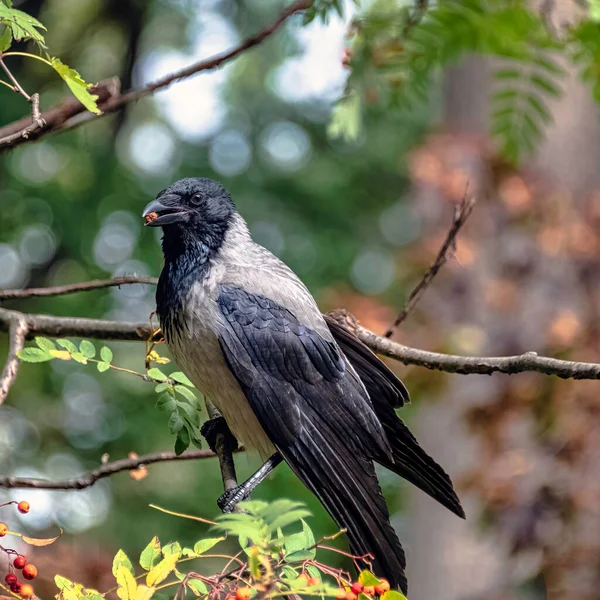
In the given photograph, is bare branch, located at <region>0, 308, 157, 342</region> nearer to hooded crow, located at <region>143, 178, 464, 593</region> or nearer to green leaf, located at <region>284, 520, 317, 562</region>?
hooded crow, located at <region>143, 178, 464, 593</region>

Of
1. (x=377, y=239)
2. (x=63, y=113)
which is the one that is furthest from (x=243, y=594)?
(x=377, y=239)

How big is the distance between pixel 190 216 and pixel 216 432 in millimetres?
989

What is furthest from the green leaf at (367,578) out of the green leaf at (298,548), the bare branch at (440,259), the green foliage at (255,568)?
the bare branch at (440,259)

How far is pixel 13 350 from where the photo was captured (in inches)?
133

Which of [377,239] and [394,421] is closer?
[394,421]

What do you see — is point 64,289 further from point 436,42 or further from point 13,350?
point 436,42

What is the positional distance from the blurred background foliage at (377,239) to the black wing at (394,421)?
3.57 ft

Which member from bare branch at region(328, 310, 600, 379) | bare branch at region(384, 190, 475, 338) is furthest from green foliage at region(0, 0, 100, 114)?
bare branch at region(384, 190, 475, 338)

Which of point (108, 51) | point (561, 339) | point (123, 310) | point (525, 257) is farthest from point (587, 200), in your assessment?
point (108, 51)

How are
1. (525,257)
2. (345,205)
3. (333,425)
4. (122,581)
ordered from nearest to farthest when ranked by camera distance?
(122,581) < (333,425) < (525,257) < (345,205)

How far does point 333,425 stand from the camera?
3666mm

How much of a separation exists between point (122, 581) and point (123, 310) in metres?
6.50

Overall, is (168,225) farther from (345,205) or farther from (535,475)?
(345,205)

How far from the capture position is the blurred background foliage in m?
5.51
